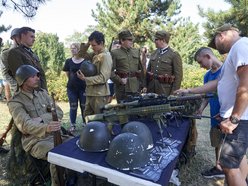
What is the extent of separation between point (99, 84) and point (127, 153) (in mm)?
2252

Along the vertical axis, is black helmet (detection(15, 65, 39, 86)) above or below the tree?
below

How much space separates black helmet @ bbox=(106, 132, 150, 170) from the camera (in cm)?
214

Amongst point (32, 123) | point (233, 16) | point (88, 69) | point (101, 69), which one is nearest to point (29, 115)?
point (32, 123)

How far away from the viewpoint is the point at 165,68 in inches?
189

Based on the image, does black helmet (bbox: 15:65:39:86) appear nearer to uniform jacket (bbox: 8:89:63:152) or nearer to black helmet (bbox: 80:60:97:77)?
uniform jacket (bbox: 8:89:63:152)

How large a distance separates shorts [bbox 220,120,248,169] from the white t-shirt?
11cm

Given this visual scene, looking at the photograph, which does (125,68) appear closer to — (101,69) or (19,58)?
(101,69)

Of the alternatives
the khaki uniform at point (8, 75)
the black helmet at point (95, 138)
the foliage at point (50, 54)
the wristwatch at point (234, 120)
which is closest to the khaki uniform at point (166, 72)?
the khaki uniform at point (8, 75)

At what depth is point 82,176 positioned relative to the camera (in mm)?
3234

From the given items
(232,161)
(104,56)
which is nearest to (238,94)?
(232,161)

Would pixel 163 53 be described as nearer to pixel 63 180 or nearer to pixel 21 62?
pixel 21 62

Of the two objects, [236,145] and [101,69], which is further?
[101,69]

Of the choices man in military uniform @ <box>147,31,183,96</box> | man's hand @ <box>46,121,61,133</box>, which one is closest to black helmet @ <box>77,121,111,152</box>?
man's hand @ <box>46,121,61,133</box>

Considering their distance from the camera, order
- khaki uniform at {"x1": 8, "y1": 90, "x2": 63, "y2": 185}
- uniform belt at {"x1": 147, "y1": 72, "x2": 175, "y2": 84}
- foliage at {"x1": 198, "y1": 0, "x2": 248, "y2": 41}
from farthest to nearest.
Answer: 1. foliage at {"x1": 198, "y1": 0, "x2": 248, "y2": 41}
2. uniform belt at {"x1": 147, "y1": 72, "x2": 175, "y2": 84}
3. khaki uniform at {"x1": 8, "y1": 90, "x2": 63, "y2": 185}
